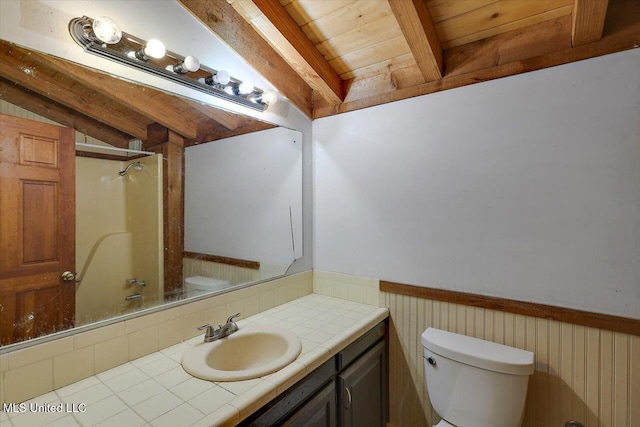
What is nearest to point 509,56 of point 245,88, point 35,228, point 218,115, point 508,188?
point 508,188

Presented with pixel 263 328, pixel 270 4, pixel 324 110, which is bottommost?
pixel 263 328

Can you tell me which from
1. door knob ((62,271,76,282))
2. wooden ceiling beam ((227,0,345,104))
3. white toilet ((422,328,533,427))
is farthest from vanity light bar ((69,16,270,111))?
white toilet ((422,328,533,427))

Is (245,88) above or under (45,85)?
above

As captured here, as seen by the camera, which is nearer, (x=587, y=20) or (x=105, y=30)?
(x=105, y=30)

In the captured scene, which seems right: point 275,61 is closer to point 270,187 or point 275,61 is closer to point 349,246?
point 270,187

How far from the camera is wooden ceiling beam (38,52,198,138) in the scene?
1047 mm

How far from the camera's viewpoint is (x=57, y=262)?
106 cm

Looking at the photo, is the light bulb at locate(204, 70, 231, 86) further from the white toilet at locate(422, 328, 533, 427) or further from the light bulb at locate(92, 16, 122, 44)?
the white toilet at locate(422, 328, 533, 427)

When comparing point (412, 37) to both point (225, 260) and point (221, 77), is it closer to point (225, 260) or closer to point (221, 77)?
point (221, 77)

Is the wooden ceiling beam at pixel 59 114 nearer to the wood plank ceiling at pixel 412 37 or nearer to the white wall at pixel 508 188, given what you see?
the wood plank ceiling at pixel 412 37

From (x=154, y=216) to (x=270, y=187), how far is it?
0.77 metres

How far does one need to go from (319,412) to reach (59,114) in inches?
57.8

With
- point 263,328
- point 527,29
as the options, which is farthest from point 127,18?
point 527,29

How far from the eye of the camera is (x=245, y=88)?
5.06 ft
